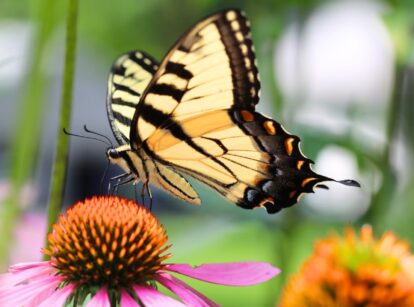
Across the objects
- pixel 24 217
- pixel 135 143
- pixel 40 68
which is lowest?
pixel 24 217

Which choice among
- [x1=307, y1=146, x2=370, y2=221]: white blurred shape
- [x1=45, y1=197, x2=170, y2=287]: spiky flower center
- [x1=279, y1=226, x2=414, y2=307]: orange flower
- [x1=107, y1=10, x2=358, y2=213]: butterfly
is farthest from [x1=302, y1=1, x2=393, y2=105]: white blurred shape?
[x1=279, y1=226, x2=414, y2=307]: orange flower

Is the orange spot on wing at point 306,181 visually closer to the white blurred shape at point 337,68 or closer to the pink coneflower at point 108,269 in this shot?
the pink coneflower at point 108,269

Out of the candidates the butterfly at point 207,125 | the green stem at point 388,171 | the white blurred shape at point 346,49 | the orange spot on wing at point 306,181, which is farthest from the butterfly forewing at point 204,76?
the white blurred shape at point 346,49

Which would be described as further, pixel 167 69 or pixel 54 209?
pixel 167 69

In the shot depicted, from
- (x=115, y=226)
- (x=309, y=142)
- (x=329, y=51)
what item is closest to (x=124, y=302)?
(x=115, y=226)

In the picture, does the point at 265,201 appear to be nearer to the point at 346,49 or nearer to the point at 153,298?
the point at 153,298

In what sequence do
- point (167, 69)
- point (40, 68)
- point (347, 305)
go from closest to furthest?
point (347, 305) → point (40, 68) → point (167, 69)

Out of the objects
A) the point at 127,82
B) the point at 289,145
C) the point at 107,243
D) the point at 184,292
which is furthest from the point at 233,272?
the point at 127,82

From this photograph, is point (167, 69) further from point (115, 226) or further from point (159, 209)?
point (159, 209)
